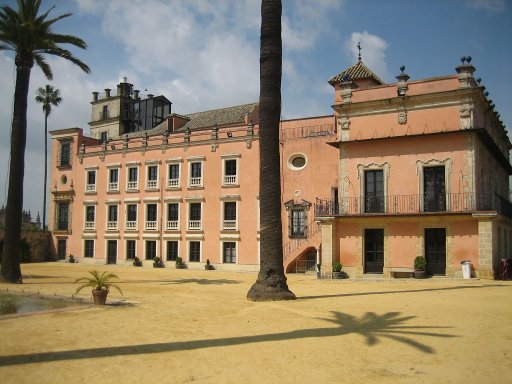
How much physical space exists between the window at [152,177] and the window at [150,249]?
14.3 feet

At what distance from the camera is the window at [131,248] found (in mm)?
40438

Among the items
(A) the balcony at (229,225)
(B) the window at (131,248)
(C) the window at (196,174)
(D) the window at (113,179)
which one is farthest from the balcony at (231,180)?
(D) the window at (113,179)

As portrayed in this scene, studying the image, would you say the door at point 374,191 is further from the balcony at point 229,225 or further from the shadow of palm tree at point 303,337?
the shadow of palm tree at point 303,337

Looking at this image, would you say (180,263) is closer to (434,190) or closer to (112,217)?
(112,217)

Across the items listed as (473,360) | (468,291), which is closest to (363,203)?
(468,291)

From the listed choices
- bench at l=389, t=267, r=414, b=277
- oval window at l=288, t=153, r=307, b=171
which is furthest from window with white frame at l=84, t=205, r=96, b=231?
bench at l=389, t=267, r=414, b=277

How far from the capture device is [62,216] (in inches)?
1802

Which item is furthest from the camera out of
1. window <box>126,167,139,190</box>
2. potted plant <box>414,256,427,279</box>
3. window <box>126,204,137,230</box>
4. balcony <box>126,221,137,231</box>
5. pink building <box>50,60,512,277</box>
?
window <box>126,167,139,190</box>

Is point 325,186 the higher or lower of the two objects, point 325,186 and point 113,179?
the lower

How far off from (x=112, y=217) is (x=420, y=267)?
26.7 metres

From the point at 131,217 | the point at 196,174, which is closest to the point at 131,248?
the point at 131,217

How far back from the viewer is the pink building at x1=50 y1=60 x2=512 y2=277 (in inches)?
1002

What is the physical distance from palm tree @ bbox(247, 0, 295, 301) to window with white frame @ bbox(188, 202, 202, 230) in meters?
21.5

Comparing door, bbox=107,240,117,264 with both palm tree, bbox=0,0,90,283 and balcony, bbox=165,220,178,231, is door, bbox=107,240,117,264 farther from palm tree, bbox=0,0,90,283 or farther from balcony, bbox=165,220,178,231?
palm tree, bbox=0,0,90,283
